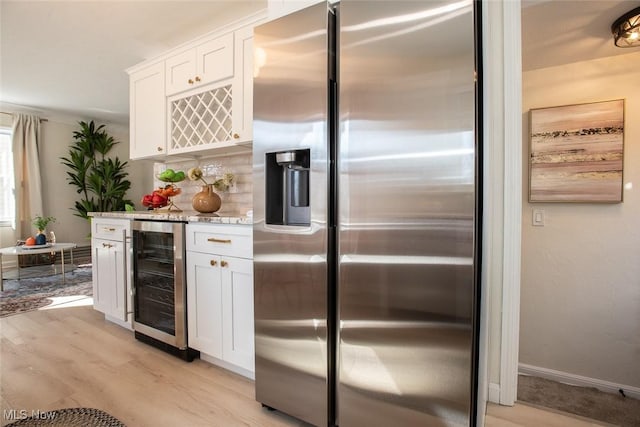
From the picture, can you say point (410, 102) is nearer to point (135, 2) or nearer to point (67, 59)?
point (135, 2)

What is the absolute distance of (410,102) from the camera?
4.15 ft

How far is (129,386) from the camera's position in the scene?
196 cm

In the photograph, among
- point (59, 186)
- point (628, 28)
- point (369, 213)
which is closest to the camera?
point (369, 213)

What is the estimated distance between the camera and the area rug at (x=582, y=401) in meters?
1.78

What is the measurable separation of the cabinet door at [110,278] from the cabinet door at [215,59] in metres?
1.52

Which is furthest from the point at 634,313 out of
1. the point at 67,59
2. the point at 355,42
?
the point at 67,59

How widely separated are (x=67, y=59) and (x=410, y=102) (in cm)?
380

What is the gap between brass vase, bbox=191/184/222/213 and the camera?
2457mm

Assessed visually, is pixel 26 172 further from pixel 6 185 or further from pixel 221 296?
pixel 221 296

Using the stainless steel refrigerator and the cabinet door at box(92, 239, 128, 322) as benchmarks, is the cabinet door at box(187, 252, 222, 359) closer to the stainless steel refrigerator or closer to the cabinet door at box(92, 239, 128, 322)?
the stainless steel refrigerator

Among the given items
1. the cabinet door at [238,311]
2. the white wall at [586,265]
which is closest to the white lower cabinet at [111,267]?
the cabinet door at [238,311]

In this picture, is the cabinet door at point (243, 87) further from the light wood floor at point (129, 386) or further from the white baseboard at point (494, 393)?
the white baseboard at point (494, 393)

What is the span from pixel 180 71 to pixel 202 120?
469 mm

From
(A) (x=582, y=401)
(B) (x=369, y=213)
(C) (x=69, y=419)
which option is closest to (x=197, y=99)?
(B) (x=369, y=213)
